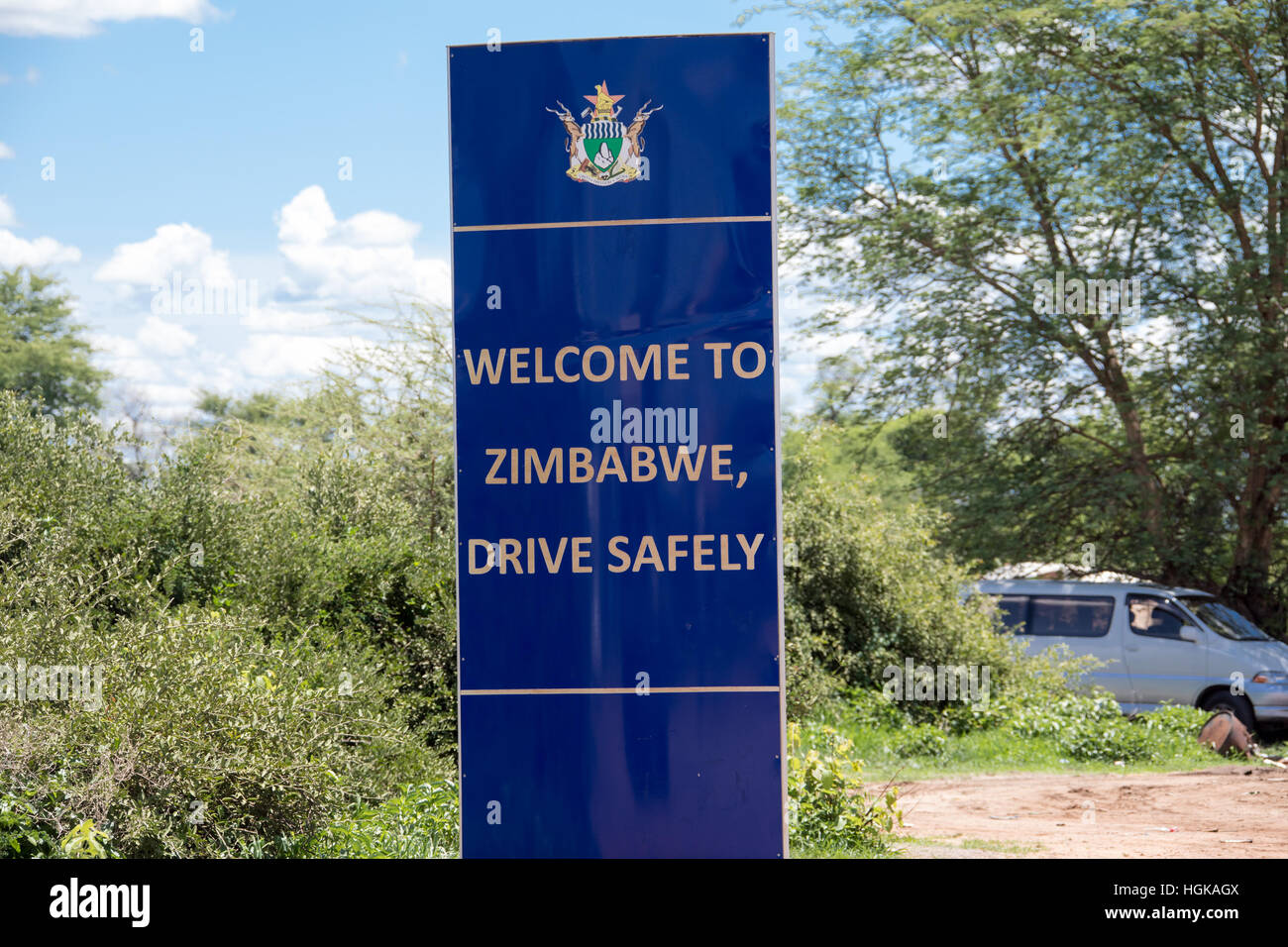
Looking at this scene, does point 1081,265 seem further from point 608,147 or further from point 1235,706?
point 608,147

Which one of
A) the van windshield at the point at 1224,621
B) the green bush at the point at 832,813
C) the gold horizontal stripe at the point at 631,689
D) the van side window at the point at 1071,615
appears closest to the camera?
the gold horizontal stripe at the point at 631,689

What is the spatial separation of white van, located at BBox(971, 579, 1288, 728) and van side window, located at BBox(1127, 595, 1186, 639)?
1cm

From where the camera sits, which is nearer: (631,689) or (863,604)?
(631,689)

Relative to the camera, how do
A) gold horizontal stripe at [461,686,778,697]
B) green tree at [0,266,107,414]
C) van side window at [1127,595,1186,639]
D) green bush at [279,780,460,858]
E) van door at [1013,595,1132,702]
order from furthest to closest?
green tree at [0,266,107,414] < van door at [1013,595,1132,702] < van side window at [1127,595,1186,639] < green bush at [279,780,460,858] < gold horizontal stripe at [461,686,778,697]

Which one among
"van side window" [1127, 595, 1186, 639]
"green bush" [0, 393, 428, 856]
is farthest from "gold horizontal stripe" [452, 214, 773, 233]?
"van side window" [1127, 595, 1186, 639]

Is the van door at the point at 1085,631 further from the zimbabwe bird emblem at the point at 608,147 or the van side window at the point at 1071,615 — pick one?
the zimbabwe bird emblem at the point at 608,147

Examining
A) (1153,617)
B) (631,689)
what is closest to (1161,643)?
(1153,617)

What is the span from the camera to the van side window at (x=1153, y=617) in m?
14.1

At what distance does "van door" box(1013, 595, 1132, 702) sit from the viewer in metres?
14.5

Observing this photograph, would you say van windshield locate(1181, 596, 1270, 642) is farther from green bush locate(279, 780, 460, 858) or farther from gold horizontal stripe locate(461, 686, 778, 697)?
gold horizontal stripe locate(461, 686, 778, 697)

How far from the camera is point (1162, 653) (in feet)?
46.2

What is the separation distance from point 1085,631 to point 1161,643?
1.05 metres

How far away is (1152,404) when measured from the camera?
58.5ft

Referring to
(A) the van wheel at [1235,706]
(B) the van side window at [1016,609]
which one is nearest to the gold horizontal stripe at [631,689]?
(A) the van wheel at [1235,706]
